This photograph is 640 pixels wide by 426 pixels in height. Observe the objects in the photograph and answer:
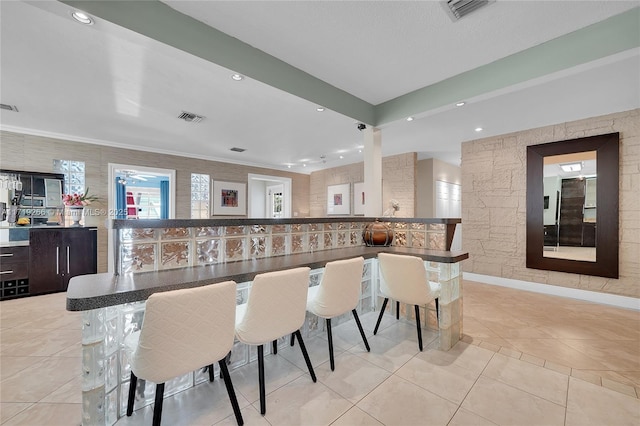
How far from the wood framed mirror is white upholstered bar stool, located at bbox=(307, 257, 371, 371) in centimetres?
376

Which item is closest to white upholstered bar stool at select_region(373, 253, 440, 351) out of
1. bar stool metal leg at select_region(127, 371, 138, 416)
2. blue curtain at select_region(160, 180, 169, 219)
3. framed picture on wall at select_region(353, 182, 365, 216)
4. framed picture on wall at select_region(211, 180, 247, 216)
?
bar stool metal leg at select_region(127, 371, 138, 416)

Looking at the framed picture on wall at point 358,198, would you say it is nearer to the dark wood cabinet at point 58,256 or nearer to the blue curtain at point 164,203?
the blue curtain at point 164,203

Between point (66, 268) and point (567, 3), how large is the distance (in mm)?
6581

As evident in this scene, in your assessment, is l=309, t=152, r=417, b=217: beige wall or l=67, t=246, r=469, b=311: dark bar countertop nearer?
l=67, t=246, r=469, b=311: dark bar countertop

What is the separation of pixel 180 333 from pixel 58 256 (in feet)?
14.5

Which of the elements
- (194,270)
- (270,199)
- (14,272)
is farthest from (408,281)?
(270,199)

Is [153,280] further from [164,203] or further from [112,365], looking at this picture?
[164,203]

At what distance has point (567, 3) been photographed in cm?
175

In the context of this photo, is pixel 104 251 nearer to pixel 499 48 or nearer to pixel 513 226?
→ pixel 499 48

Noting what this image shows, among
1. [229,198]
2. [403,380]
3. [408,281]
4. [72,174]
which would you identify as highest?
[72,174]

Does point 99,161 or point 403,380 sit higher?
point 99,161

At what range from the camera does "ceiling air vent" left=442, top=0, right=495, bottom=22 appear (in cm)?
172

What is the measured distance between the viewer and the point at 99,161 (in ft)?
15.3

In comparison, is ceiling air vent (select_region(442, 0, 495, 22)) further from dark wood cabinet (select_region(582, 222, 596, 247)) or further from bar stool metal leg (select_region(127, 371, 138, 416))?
dark wood cabinet (select_region(582, 222, 596, 247))
